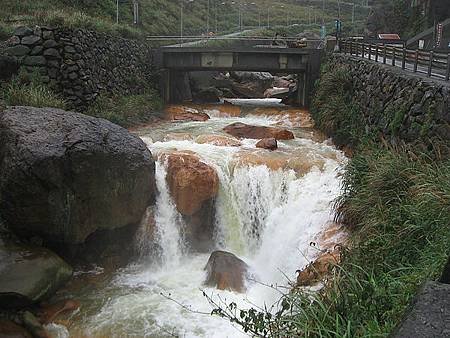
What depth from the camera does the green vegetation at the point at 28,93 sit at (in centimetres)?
1349

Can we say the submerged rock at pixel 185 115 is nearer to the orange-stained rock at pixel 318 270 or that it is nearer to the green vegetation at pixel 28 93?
the green vegetation at pixel 28 93

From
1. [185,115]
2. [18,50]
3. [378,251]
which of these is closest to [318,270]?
[378,251]

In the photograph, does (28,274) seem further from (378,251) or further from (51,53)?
(51,53)

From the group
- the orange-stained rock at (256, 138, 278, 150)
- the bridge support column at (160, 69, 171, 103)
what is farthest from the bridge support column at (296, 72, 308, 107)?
the orange-stained rock at (256, 138, 278, 150)

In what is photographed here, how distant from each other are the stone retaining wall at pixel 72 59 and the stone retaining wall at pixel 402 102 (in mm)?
9514

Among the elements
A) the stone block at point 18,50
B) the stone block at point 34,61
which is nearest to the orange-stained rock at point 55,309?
the stone block at point 34,61

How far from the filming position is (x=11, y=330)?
26.6 feet

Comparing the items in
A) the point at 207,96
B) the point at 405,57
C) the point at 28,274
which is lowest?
the point at 28,274

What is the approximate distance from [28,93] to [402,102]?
1025cm

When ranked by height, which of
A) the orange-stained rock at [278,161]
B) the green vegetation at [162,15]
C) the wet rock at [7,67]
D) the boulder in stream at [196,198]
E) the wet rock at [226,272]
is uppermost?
the green vegetation at [162,15]

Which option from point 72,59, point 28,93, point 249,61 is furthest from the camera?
point 249,61

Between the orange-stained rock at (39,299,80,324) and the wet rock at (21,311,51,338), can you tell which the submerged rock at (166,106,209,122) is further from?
the wet rock at (21,311,51,338)

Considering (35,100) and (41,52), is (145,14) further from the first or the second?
(35,100)

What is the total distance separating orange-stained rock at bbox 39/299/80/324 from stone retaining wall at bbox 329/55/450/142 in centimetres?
764
